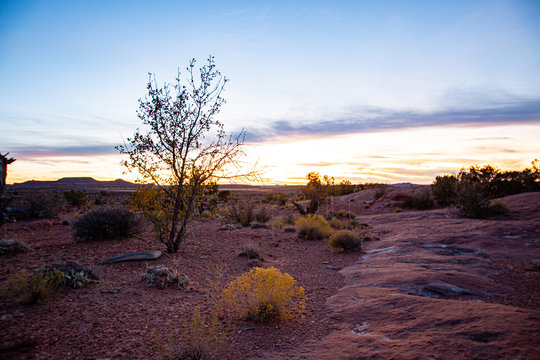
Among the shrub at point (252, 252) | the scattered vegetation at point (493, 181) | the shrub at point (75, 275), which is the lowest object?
the shrub at point (252, 252)

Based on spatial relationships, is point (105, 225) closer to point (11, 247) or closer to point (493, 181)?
point (11, 247)

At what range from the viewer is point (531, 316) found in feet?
11.9

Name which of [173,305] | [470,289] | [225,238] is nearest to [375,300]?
[470,289]

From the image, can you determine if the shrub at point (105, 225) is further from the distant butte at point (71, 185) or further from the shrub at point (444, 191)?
the distant butte at point (71, 185)

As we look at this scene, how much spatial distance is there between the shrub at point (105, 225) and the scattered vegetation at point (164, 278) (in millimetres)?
4370

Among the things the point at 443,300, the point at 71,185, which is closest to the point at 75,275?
the point at 443,300

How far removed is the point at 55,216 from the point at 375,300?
62.2ft

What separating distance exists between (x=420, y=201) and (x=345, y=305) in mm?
19636

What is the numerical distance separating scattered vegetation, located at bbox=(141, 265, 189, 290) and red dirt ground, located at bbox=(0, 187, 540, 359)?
17 centimetres

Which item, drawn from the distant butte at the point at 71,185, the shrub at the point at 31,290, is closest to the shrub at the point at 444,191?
the shrub at the point at 31,290

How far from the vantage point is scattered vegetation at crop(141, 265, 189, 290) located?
6359mm

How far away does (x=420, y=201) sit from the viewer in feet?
73.4

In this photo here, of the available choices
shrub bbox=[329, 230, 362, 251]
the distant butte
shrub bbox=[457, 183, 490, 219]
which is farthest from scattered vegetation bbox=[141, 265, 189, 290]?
the distant butte

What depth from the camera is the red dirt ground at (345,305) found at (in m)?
3.54
